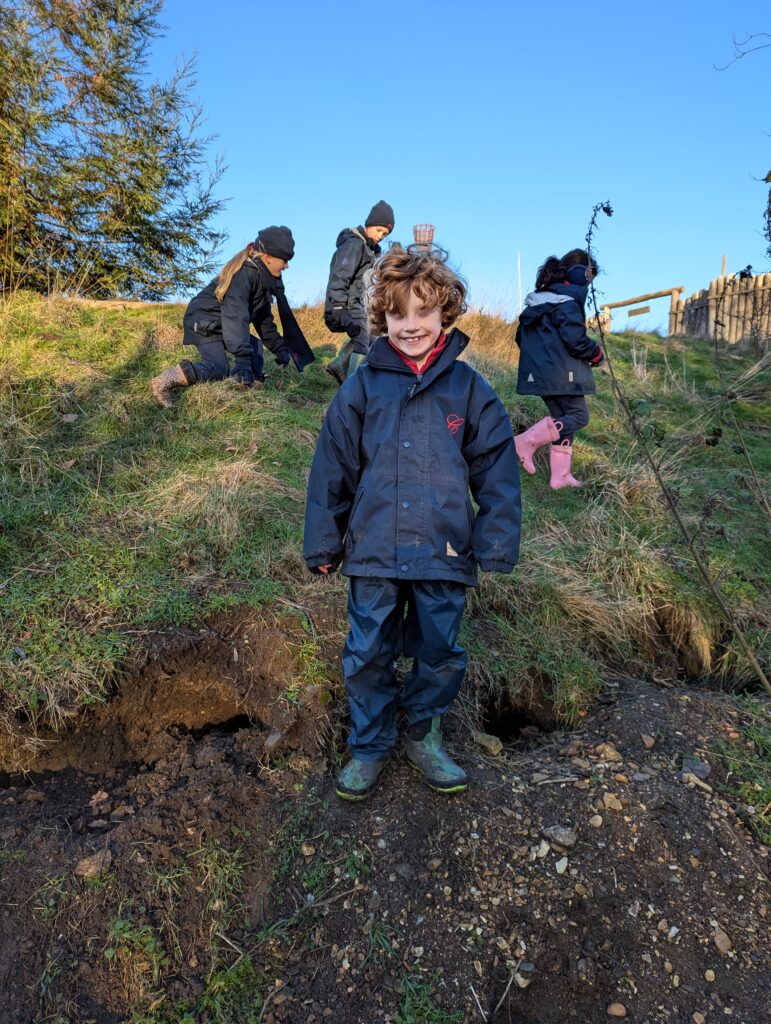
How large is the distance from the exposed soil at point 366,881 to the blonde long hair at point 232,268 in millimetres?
3975

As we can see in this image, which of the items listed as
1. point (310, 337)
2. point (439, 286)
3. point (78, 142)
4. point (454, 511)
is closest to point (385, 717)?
point (454, 511)

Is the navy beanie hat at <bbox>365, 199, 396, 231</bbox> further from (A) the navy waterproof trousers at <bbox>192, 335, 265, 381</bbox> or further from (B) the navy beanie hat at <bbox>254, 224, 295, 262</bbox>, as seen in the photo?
(A) the navy waterproof trousers at <bbox>192, 335, 265, 381</bbox>

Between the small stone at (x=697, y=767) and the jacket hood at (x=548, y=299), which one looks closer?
the small stone at (x=697, y=767)

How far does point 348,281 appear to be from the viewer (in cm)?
615

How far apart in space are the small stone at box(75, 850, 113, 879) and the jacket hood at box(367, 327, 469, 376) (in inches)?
79.8

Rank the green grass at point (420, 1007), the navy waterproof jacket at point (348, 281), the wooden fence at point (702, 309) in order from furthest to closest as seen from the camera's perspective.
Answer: the wooden fence at point (702, 309) → the navy waterproof jacket at point (348, 281) → the green grass at point (420, 1007)

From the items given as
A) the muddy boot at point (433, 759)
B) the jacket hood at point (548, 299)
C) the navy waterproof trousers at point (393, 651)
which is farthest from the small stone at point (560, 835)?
the jacket hood at point (548, 299)

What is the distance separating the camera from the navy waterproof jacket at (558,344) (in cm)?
490

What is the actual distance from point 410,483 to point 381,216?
4.70 metres

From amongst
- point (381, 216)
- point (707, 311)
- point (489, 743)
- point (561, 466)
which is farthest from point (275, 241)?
point (707, 311)

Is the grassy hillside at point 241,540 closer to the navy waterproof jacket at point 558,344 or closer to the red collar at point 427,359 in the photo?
the navy waterproof jacket at point 558,344

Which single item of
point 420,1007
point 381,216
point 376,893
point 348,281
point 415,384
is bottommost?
point 420,1007

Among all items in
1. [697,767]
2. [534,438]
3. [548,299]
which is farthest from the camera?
[534,438]

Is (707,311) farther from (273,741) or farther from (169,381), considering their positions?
(273,741)
